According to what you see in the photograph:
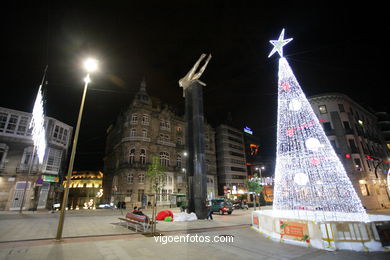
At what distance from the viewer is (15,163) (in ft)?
84.6

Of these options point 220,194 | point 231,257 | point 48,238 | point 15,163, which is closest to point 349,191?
point 231,257

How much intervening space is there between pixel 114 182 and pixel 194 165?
28.2 meters

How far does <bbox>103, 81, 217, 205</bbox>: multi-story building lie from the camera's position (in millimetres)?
37406

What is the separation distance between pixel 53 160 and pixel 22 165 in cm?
402

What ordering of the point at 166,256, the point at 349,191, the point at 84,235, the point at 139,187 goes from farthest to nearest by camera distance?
1. the point at 139,187
2. the point at 349,191
3. the point at 84,235
4. the point at 166,256

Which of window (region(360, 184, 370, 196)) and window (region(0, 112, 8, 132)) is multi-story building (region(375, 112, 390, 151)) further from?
window (region(0, 112, 8, 132))

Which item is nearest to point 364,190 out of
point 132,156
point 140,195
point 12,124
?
point 140,195

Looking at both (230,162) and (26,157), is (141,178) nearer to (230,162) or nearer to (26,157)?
(26,157)

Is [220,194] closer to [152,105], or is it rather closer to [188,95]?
[152,105]

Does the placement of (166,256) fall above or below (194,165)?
below

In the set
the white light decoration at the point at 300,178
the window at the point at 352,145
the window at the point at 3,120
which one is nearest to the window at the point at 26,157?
the window at the point at 3,120

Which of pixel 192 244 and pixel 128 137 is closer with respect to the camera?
pixel 192 244

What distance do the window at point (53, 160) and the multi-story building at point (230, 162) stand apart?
136 feet

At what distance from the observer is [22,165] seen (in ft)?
85.7
